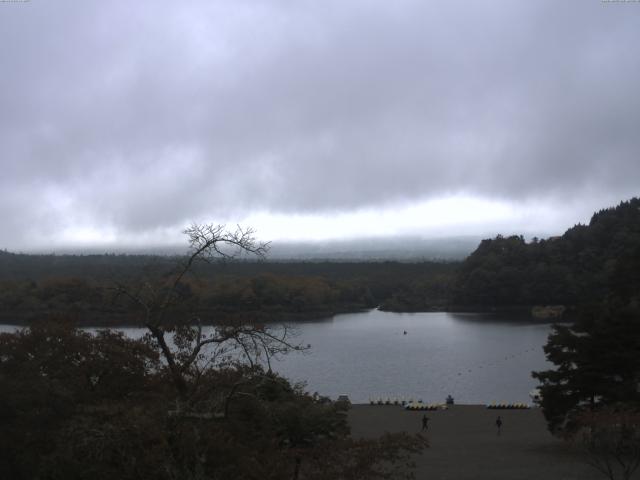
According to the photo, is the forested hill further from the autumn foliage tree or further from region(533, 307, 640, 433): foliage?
the autumn foliage tree

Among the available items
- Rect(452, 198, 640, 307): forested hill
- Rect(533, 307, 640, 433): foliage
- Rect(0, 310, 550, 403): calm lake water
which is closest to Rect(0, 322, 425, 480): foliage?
Rect(533, 307, 640, 433): foliage

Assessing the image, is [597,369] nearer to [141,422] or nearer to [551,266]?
[141,422]

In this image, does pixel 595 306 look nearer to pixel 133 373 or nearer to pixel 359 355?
pixel 133 373

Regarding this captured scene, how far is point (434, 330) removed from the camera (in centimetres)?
5191

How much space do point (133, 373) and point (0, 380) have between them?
1674mm

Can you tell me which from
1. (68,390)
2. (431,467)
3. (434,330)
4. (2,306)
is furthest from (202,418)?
(2,306)

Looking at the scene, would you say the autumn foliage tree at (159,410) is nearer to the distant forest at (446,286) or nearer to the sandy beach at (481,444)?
the sandy beach at (481,444)

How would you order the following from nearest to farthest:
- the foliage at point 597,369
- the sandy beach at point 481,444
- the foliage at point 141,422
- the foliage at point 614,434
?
1. the foliage at point 141,422
2. the foliage at point 614,434
3. the sandy beach at point 481,444
4. the foliage at point 597,369

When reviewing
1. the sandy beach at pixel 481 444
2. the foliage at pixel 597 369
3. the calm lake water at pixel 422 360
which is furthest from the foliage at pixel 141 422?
the calm lake water at pixel 422 360

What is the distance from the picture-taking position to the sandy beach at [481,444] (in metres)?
13.0

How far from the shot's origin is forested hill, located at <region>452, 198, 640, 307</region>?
62250 mm

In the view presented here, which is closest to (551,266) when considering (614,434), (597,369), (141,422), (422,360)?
(422,360)

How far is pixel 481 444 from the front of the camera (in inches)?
646

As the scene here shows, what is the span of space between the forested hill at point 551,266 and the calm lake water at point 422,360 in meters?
8.55
